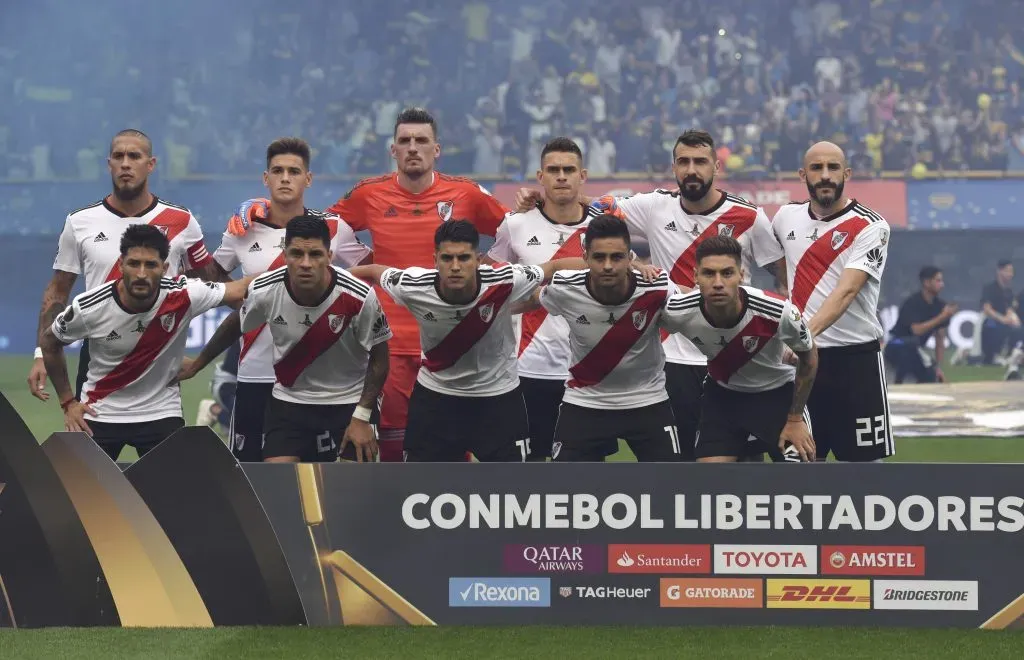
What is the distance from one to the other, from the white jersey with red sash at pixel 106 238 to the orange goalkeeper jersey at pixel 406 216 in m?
0.73

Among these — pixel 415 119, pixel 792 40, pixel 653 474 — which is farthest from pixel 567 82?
pixel 653 474

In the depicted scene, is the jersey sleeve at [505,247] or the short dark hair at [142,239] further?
the jersey sleeve at [505,247]

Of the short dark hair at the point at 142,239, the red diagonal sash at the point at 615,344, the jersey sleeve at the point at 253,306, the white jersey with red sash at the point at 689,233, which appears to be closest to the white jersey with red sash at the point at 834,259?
the white jersey with red sash at the point at 689,233

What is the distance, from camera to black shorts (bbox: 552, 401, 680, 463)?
563 centimetres

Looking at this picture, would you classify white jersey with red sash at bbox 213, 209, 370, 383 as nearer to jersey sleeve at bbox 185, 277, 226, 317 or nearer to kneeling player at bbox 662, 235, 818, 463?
jersey sleeve at bbox 185, 277, 226, 317

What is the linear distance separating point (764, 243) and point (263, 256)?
230 centimetres

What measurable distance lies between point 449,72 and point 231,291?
726 inches

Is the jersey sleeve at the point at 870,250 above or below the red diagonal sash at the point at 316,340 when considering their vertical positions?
above

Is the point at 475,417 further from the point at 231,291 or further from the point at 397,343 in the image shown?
the point at 231,291

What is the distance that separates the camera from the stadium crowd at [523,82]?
22.3 m

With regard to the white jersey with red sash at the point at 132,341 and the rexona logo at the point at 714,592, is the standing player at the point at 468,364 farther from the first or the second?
the rexona logo at the point at 714,592

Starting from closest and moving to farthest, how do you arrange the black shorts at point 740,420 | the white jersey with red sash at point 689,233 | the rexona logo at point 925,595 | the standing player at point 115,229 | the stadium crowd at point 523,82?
1. the rexona logo at point 925,595
2. the black shorts at point 740,420
3. the standing player at point 115,229
4. the white jersey with red sash at point 689,233
5. the stadium crowd at point 523,82

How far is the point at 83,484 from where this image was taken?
496 cm

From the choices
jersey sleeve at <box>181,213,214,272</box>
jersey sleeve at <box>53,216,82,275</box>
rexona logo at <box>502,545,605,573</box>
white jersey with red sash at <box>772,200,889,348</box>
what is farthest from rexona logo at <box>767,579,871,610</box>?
jersey sleeve at <box>53,216,82,275</box>
